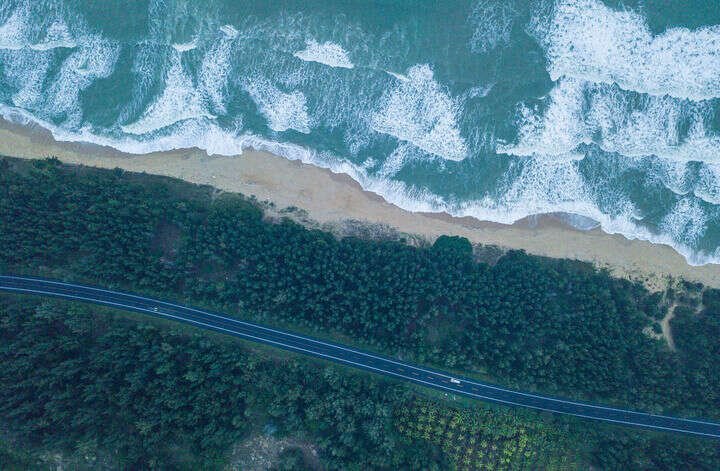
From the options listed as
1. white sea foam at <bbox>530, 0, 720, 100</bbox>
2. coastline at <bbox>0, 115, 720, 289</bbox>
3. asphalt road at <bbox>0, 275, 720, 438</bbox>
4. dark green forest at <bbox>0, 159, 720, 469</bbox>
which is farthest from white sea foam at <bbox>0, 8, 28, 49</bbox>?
white sea foam at <bbox>530, 0, 720, 100</bbox>

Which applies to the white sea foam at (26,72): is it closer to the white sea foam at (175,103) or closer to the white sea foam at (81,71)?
the white sea foam at (81,71)

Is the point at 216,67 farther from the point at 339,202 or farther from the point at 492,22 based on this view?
the point at 492,22

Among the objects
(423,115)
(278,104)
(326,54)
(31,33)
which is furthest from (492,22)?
(31,33)

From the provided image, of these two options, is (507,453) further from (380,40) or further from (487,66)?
(380,40)

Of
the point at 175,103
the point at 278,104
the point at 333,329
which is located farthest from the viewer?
the point at 175,103

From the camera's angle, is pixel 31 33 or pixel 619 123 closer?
pixel 619 123

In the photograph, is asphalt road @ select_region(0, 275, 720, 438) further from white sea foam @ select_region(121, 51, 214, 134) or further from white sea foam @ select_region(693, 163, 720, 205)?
white sea foam @ select_region(693, 163, 720, 205)

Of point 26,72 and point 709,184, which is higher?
point 709,184

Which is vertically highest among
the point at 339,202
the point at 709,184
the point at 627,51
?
the point at 627,51
